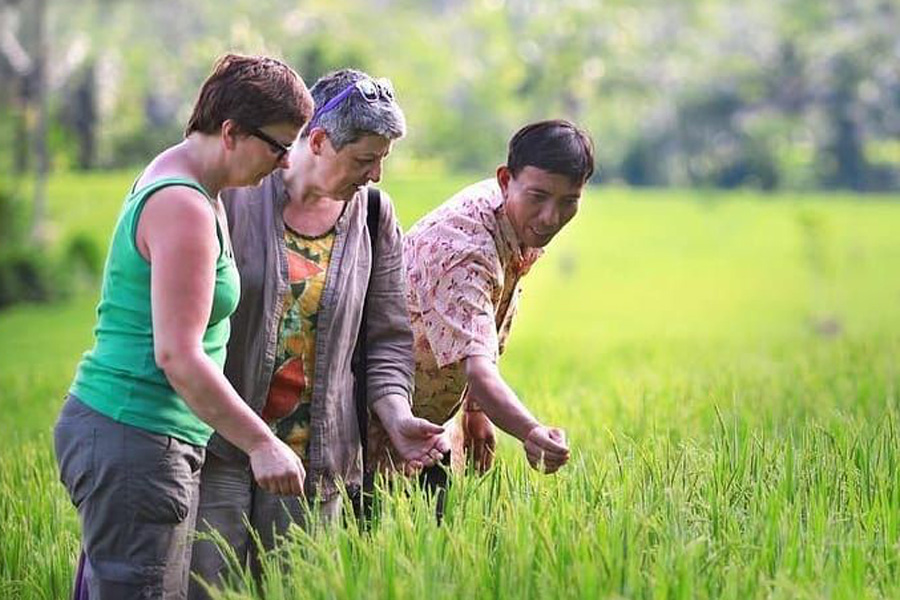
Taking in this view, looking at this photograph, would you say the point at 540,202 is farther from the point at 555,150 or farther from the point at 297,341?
the point at 297,341

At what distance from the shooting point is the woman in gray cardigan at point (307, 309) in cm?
266

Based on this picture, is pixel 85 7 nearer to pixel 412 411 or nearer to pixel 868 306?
pixel 868 306

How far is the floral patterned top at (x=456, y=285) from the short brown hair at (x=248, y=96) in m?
0.66

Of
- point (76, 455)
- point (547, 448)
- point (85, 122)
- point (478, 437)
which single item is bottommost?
point (478, 437)

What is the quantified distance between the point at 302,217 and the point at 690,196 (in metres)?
15.4

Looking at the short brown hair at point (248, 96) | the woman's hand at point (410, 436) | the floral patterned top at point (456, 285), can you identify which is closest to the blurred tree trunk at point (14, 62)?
the floral patterned top at point (456, 285)

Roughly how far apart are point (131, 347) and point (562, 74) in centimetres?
1595

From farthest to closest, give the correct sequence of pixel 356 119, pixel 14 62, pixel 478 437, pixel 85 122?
pixel 85 122, pixel 14 62, pixel 478 437, pixel 356 119

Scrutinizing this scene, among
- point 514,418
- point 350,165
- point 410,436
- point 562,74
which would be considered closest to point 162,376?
point 350,165

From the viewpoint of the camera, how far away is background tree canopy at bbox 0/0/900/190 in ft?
55.2

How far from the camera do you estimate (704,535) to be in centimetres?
253

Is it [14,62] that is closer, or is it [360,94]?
[360,94]

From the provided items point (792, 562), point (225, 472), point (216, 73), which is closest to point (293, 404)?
point (225, 472)

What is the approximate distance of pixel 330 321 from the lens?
272cm
